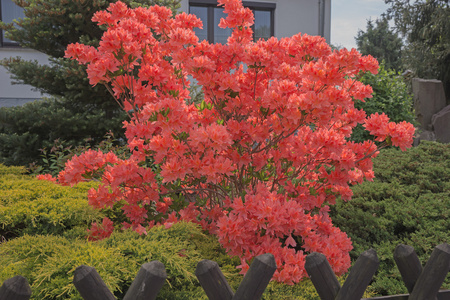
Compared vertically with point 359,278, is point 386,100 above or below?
above

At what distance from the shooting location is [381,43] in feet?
110

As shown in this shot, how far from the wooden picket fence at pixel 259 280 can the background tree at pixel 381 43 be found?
107 ft

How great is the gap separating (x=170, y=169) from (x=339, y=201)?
231cm

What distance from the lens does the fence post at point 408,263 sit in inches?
76.5

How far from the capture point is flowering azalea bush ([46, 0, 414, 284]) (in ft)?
7.57

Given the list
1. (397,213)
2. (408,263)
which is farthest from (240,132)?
(397,213)

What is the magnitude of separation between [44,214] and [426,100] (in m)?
10.5

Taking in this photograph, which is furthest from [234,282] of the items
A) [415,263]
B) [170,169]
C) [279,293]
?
[415,263]

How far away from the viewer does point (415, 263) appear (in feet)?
6.48

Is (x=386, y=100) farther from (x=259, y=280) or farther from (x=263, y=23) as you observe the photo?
(x=259, y=280)

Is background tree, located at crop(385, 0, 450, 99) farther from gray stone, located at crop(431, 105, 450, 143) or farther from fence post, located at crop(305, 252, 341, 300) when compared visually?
fence post, located at crop(305, 252, 341, 300)

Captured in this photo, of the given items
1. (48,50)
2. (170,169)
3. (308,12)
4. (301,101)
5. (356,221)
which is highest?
(308,12)

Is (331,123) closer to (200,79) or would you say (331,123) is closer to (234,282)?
(200,79)

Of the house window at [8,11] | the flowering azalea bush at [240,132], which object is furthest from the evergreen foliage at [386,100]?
the house window at [8,11]
